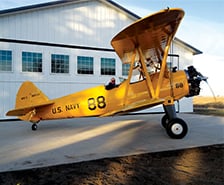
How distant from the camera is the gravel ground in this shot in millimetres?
3621

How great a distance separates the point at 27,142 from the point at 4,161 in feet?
6.48

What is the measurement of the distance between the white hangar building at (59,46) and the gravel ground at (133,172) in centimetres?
815

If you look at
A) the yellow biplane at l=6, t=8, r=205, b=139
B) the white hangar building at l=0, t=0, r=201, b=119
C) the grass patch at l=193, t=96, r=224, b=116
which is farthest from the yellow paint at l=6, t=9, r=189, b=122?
the white hangar building at l=0, t=0, r=201, b=119

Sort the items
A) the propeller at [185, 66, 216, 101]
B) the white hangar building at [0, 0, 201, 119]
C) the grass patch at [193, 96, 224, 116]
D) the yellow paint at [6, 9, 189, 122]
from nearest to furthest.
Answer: the yellow paint at [6, 9, 189, 122] → the propeller at [185, 66, 216, 101] → the white hangar building at [0, 0, 201, 119] → the grass patch at [193, 96, 224, 116]

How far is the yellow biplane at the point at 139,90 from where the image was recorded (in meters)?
6.60

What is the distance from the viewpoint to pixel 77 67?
560 inches

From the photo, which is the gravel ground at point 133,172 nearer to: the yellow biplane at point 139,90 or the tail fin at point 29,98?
the yellow biplane at point 139,90

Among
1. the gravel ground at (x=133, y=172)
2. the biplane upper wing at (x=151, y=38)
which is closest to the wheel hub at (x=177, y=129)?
the biplane upper wing at (x=151, y=38)

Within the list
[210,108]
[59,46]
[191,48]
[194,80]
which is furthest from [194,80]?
[210,108]

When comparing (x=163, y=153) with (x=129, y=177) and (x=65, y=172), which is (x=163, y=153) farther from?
(x=65, y=172)

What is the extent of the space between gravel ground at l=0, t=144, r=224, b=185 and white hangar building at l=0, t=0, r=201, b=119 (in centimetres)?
815

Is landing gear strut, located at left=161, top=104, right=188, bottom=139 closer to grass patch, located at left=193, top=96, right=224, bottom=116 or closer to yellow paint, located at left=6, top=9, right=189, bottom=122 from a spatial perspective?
yellow paint, located at left=6, top=9, right=189, bottom=122

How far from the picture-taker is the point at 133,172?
13.3 feet

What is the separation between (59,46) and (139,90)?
747cm
